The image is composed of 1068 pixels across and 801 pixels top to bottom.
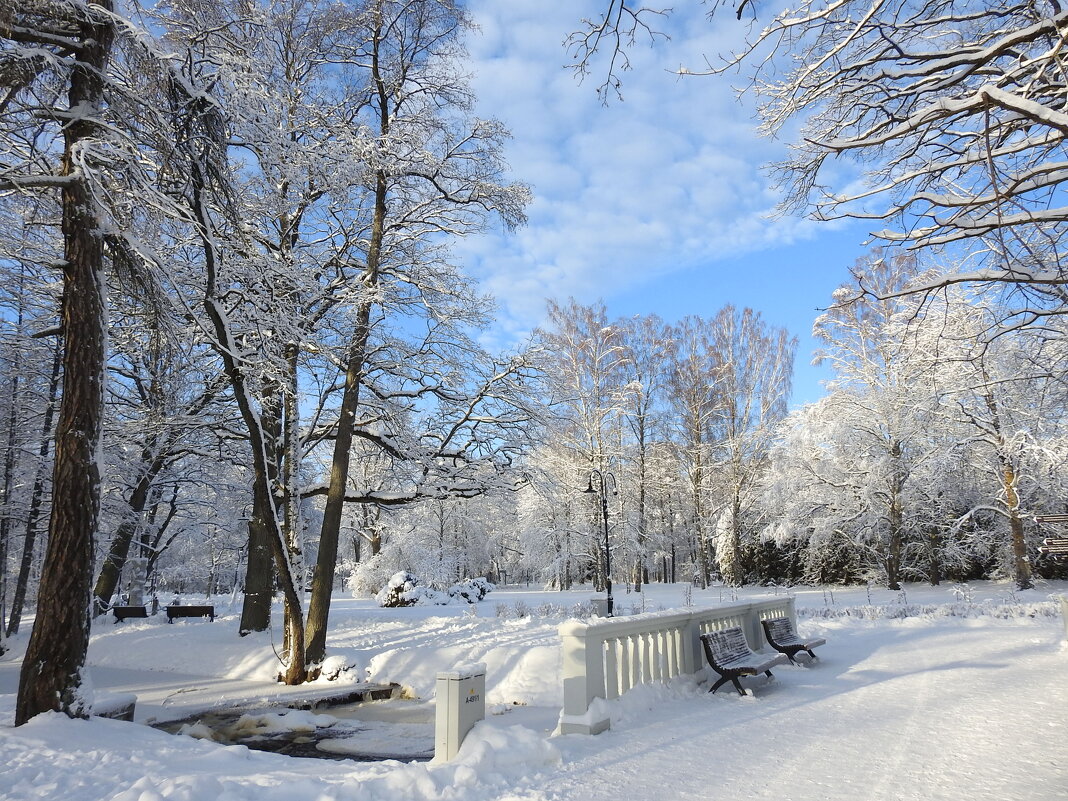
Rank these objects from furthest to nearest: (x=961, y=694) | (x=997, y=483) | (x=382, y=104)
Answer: (x=997, y=483), (x=382, y=104), (x=961, y=694)

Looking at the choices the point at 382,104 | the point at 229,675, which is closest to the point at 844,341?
the point at 382,104

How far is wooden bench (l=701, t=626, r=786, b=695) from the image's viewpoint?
22.8 ft

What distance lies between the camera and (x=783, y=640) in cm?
914

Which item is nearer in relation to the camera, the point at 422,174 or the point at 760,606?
the point at 760,606

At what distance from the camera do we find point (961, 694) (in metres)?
6.99

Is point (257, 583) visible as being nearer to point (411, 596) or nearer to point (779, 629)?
point (411, 596)

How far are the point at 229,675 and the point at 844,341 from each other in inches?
896

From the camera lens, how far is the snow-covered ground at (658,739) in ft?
13.5

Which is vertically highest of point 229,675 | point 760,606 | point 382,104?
point 382,104

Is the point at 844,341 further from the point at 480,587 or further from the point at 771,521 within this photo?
the point at 480,587

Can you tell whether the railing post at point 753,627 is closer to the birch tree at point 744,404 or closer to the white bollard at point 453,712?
the white bollard at point 453,712

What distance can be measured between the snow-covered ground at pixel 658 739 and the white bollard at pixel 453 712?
0.39 feet

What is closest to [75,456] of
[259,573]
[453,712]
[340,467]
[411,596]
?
[453,712]

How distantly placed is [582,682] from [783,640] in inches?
187
